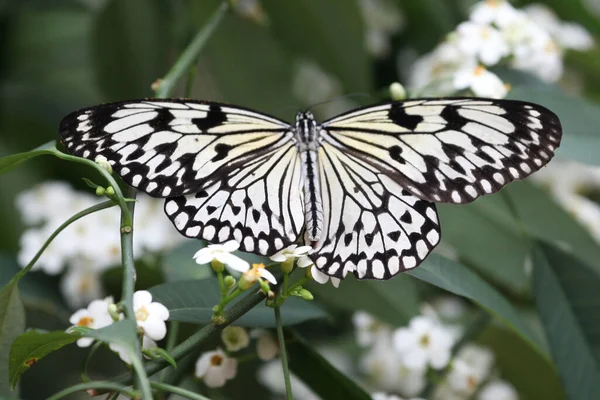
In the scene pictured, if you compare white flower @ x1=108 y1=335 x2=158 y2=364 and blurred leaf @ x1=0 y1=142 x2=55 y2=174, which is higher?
blurred leaf @ x1=0 y1=142 x2=55 y2=174

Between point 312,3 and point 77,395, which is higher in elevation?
point 312,3

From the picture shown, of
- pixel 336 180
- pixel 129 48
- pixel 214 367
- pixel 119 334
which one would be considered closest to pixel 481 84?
pixel 336 180

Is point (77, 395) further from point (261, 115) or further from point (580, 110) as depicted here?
point (580, 110)

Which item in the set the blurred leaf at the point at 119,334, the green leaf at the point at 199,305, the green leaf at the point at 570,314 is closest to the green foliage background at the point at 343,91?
the green leaf at the point at 570,314

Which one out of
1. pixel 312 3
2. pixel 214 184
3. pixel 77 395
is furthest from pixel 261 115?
pixel 77 395

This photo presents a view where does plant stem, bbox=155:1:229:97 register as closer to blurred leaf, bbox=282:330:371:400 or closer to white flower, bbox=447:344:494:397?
blurred leaf, bbox=282:330:371:400

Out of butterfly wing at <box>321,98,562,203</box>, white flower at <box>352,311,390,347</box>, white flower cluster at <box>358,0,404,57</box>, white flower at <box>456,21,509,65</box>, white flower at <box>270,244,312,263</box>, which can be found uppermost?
white flower cluster at <box>358,0,404,57</box>

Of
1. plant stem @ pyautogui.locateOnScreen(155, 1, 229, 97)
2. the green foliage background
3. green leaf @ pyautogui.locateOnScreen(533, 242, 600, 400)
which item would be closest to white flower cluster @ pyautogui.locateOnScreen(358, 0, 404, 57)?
the green foliage background
